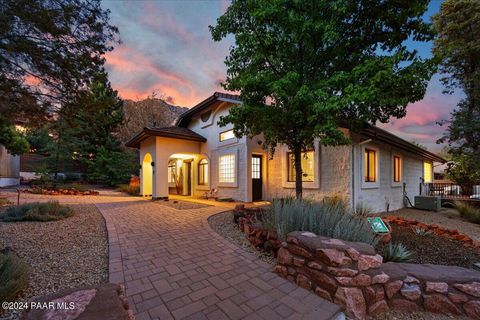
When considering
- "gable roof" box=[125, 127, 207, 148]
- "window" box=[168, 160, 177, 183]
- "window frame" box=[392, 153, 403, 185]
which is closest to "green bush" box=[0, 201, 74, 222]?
"gable roof" box=[125, 127, 207, 148]

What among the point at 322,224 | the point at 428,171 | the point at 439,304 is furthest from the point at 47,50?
the point at 428,171

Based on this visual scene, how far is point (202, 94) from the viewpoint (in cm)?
1523

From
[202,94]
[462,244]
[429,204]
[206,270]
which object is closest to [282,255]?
[206,270]

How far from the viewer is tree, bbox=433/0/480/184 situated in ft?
36.7

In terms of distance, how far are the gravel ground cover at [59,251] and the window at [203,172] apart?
653 centimetres

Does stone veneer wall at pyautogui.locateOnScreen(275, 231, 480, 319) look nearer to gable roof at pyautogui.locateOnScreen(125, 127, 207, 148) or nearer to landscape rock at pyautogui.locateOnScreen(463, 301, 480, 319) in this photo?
landscape rock at pyautogui.locateOnScreen(463, 301, 480, 319)

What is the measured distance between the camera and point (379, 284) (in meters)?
2.46

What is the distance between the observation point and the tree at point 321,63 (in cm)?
393

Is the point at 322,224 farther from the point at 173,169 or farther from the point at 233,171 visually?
the point at 173,169

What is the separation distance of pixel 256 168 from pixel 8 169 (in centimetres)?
2072

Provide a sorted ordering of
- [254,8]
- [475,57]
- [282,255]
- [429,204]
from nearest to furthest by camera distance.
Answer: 1. [282,255]
2. [254,8]
3. [429,204]
4. [475,57]

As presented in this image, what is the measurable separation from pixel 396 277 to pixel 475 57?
55.5ft

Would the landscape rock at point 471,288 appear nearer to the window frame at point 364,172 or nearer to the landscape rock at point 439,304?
the landscape rock at point 439,304

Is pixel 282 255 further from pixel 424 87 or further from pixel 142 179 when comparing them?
pixel 142 179
